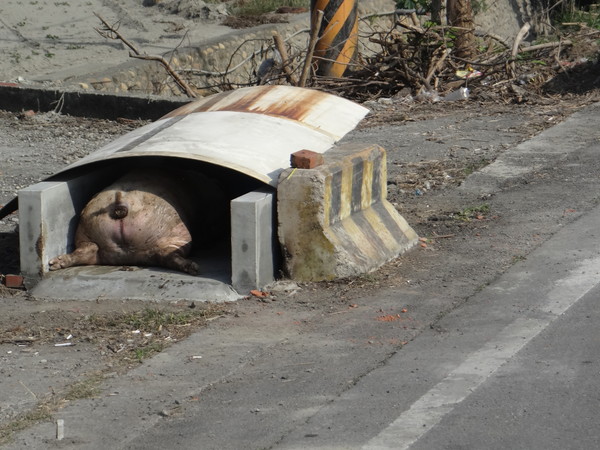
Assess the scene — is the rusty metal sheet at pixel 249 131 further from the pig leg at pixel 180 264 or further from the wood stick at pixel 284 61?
the wood stick at pixel 284 61

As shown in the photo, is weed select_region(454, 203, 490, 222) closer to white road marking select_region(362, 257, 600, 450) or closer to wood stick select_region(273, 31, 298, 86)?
white road marking select_region(362, 257, 600, 450)

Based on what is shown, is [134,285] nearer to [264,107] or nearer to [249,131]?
[249,131]

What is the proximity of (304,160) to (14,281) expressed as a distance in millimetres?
1899

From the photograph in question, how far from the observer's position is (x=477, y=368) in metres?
4.71

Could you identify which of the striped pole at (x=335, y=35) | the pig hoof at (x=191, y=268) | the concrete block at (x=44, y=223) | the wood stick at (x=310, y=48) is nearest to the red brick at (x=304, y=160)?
the pig hoof at (x=191, y=268)

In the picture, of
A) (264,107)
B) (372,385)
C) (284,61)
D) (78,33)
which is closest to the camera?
(372,385)

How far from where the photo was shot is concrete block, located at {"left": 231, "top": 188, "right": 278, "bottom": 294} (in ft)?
19.0

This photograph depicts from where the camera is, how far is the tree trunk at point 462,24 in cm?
1274

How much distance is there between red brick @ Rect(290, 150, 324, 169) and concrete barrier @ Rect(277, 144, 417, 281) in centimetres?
4

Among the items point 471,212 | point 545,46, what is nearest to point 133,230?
point 471,212

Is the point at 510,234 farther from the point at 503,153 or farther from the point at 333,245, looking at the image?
the point at 503,153

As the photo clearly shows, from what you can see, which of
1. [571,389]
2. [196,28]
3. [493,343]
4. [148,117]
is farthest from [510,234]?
[196,28]

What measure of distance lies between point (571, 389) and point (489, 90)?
7806 millimetres

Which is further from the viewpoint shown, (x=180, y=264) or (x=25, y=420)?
(x=180, y=264)
